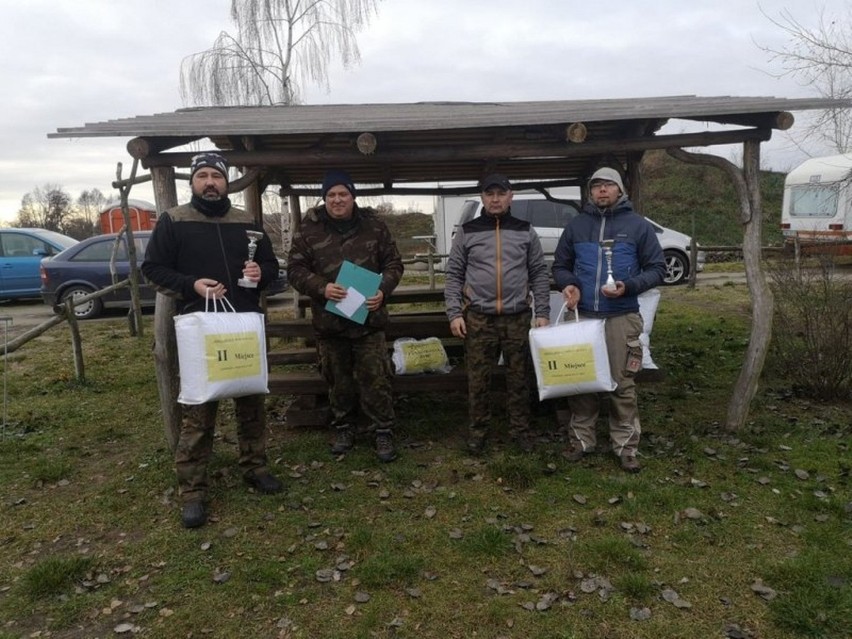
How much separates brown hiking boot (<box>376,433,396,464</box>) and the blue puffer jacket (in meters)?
1.70

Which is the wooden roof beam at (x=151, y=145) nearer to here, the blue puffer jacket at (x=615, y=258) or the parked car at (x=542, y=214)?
the blue puffer jacket at (x=615, y=258)

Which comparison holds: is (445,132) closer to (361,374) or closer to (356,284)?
(356,284)

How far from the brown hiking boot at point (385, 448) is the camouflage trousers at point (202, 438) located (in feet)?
2.92

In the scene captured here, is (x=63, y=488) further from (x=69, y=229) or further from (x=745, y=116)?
(x=69, y=229)

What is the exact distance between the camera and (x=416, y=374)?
17.2ft

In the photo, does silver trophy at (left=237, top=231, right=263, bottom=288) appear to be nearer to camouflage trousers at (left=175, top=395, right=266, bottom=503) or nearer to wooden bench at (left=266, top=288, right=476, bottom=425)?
camouflage trousers at (left=175, top=395, right=266, bottom=503)

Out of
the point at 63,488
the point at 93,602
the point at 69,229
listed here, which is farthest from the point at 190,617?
the point at 69,229

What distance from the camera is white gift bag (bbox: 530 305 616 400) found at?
3930 millimetres

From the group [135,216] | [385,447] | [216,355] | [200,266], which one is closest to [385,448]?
[385,447]

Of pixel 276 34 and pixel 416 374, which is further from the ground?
pixel 276 34

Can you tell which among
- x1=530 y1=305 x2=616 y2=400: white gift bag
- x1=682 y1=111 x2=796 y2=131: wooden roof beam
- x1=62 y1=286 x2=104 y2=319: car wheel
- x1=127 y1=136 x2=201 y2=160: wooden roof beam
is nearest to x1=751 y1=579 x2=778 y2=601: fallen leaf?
x1=530 y1=305 x2=616 y2=400: white gift bag

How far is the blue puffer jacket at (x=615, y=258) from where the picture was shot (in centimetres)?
401

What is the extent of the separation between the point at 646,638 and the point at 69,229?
60665mm

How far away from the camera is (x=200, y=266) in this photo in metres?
3.64
